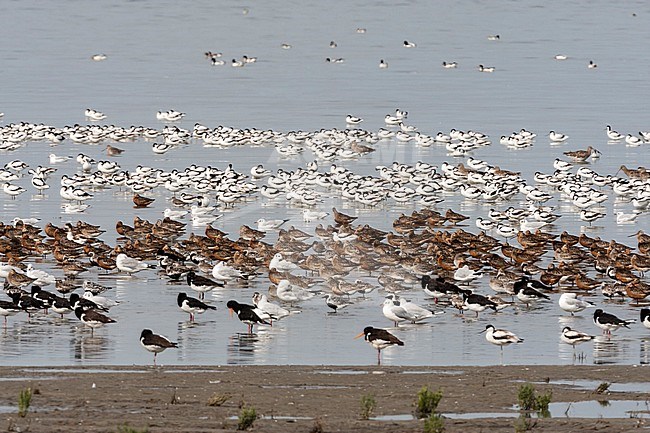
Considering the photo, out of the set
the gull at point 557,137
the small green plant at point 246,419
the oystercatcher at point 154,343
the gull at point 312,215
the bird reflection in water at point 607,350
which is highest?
the gull at point 557,137

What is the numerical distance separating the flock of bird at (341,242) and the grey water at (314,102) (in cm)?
33

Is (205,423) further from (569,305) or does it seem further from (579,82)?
(579,82)

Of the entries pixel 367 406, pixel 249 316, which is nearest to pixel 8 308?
pixel 249 316

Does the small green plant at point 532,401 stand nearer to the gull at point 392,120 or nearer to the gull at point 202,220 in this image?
the gull at point 202,220

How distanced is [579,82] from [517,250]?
43.7 m

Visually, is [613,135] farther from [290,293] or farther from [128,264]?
[290,293]

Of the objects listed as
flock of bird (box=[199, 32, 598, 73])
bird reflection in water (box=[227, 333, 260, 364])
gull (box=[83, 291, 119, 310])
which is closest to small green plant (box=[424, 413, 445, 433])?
bird reflection in water (box=[227, 333, 260, 364])

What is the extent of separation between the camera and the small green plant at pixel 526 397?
Answer: 13.8 m

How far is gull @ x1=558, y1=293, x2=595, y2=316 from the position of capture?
22.2 metres

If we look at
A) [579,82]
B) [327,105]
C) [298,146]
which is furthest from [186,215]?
[579,82]

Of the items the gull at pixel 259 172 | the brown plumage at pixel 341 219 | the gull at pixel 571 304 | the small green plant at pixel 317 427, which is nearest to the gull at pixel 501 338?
the gull at pixel 571 304

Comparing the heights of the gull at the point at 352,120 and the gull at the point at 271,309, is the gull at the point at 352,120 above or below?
above

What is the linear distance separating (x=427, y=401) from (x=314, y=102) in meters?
47.5

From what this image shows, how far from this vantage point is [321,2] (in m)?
131
